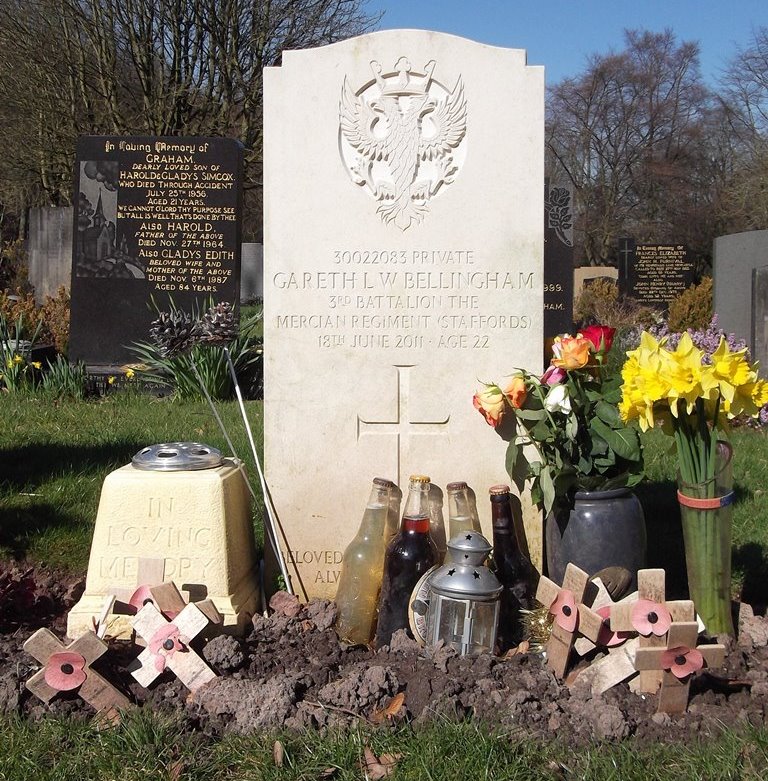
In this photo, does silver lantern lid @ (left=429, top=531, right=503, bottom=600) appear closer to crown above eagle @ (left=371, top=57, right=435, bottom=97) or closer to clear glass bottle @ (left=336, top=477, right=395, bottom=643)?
clear glass bottle @ (left=336, top=477, right=395, bottom=643)

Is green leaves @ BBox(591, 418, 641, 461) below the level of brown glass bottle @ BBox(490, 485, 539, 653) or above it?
above

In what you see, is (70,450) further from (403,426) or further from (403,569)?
(403,569)

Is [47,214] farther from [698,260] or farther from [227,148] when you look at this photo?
[698,260]

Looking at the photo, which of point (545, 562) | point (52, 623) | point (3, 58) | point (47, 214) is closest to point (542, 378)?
point (545, 562)

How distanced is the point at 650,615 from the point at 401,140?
201cm

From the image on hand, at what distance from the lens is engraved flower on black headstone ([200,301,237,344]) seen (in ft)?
11.4

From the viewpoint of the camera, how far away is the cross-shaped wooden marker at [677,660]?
2.45 meters

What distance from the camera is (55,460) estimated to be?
5.17 metres

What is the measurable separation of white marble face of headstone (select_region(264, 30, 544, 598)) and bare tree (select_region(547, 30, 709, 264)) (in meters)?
33.1

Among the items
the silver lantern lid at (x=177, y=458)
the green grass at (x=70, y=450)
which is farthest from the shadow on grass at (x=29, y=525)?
the silver lantern lid at (x=177, y=458)

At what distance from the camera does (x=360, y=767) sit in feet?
7.28

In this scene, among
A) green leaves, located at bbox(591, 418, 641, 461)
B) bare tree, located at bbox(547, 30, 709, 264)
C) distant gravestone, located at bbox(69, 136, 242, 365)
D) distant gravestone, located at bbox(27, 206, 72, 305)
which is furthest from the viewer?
bare tree, located at bbox(547, 30, 709, 264)

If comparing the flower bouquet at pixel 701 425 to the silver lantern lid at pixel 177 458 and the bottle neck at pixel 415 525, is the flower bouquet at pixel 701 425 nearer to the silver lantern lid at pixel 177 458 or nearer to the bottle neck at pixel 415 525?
the bottle neck at pixel 415 525

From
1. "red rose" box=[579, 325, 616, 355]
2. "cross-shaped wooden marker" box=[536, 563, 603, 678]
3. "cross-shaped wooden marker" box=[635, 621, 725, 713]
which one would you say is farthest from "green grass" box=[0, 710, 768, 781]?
"red rose" box=[579, 325, 616, 355]
